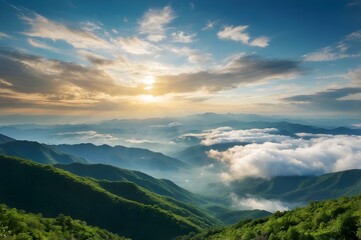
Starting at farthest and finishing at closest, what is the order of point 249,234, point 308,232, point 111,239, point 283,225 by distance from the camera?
1. point 111,239
2. point 249,234
3. point 283,225
4. point 308,232

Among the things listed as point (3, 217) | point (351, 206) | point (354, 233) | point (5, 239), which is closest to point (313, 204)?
point (351, 206)

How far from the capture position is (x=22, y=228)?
344 feet

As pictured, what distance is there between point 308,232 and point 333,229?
6510 millimetres

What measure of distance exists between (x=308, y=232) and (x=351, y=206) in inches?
480

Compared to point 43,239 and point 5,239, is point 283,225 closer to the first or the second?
point 5,239

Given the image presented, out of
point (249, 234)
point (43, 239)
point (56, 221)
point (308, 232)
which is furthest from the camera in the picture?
point (56, 221)

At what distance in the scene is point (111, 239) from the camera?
628 ft

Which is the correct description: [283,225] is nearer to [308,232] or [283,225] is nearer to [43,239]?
[308,232]

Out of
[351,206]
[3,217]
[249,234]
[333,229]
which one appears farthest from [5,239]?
[351,206]

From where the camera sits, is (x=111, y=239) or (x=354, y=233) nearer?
(x=354, y=233)

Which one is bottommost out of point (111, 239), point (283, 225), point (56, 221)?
point (111, 239)

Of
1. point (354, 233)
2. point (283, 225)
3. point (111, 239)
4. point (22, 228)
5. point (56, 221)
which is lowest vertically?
point (111, 239)

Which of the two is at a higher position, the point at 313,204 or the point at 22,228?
the point at 313,204

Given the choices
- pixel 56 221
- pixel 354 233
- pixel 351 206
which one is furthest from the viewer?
pixel 56 221
